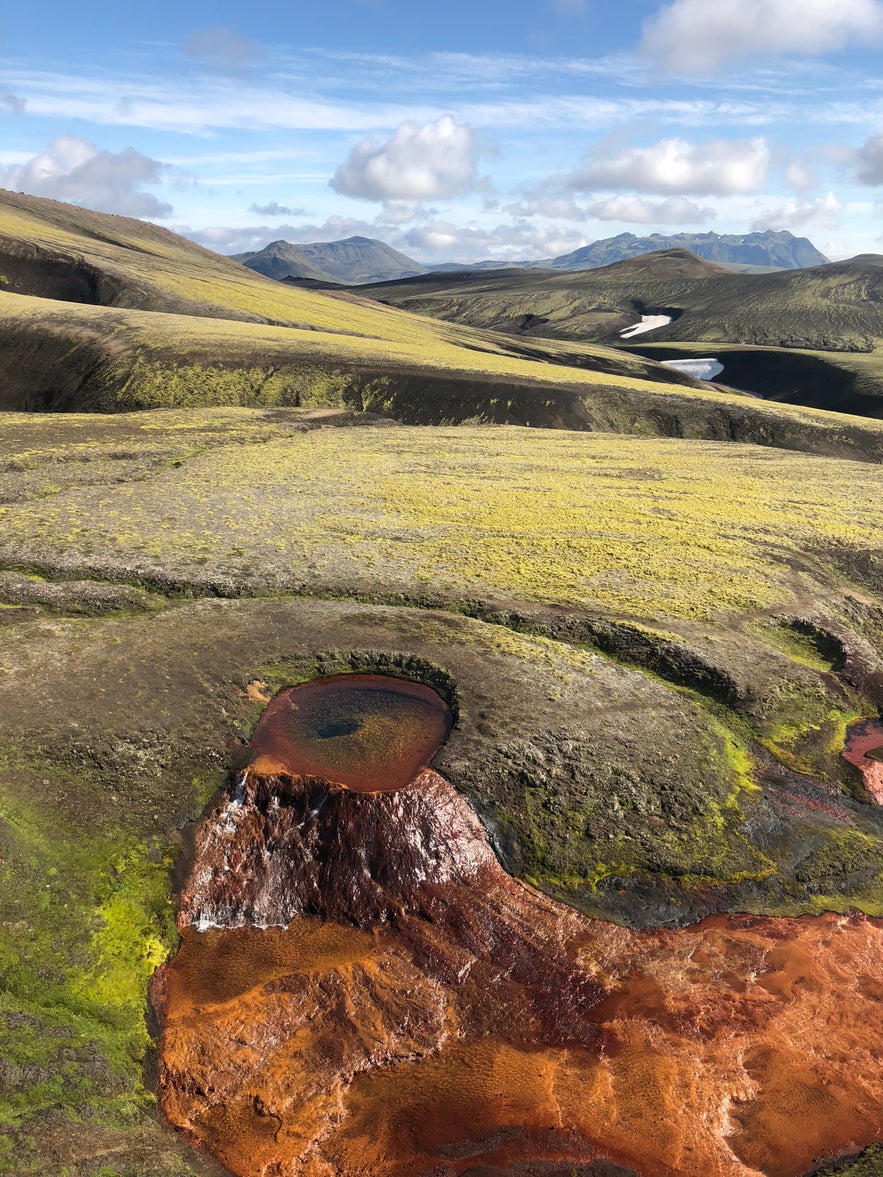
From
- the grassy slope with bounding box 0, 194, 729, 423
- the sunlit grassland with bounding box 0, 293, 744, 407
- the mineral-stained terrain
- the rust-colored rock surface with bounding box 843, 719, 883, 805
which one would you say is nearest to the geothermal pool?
the mineral-stained terrain

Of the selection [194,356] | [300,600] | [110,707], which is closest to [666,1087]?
[110,707]

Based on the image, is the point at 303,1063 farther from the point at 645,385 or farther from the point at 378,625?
the point at 645,385

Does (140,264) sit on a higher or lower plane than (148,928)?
higher

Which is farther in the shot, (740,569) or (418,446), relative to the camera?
(418,446)

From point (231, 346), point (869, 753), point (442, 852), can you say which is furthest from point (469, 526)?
point (231, 346)

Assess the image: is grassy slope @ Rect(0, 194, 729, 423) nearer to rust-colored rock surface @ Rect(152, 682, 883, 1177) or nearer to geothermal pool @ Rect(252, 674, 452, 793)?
geothermal pool @ Rect(252, 674, 452, 793)

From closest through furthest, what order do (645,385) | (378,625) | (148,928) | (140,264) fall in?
(148,928)
(378,625)
(645,385)
(140,264)
